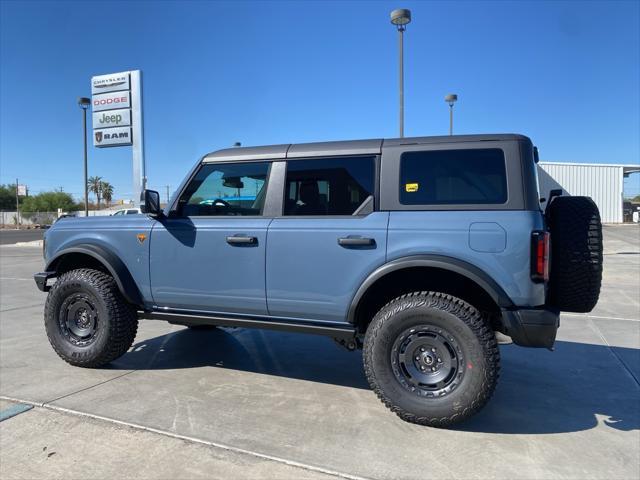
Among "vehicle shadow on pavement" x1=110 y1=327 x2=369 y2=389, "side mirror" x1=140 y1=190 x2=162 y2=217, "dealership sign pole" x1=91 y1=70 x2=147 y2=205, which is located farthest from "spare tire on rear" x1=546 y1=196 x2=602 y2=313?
"dealership sign pole" x1=91 y1=70 x2=147 y2=205

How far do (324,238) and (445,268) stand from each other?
92cm

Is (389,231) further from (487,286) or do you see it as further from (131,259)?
(131,259)

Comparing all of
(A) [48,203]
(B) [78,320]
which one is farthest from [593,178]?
(A) [48,203]

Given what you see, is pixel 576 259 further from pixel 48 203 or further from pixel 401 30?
pixel 48 203

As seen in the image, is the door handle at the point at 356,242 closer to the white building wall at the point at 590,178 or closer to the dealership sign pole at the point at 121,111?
the dealership sign pole at the point at 121,111

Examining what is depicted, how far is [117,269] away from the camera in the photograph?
4176mm

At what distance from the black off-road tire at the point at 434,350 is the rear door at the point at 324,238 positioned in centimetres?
35

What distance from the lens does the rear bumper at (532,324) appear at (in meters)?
2.97

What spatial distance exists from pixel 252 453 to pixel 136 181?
15566 millimetres

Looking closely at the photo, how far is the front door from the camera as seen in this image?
373cm

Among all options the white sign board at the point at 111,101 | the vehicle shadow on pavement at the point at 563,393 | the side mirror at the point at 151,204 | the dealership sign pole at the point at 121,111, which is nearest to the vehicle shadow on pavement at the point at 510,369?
the vehicle shadow on pavement at the point at 563,393

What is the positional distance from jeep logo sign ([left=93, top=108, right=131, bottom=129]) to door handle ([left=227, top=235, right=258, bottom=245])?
15.5 meters

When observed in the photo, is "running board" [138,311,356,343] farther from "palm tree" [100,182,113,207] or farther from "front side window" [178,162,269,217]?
"palm tree" [100,182,113,207]

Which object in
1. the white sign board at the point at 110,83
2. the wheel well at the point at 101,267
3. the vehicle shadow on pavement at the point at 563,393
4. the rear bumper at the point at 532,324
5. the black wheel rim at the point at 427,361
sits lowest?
the vehicle shadow on pavement at the point at 563,393
